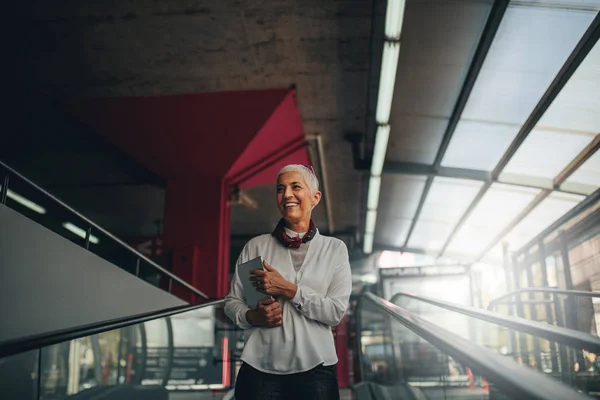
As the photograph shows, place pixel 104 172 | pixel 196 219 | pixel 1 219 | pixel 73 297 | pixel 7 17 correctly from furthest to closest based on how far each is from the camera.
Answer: pixel 104 172, pixel 196 219, pixel 7 17, pixel 73 297, pixel 1 219

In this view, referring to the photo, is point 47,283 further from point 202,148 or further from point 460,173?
point 460,173

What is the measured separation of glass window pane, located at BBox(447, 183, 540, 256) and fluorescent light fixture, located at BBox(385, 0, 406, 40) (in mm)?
5741

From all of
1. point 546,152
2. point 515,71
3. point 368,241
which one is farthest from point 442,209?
point 515,71

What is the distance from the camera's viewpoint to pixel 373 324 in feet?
22.4

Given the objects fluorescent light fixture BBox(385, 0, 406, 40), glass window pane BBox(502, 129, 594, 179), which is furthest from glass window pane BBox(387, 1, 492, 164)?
glass window pane BBox(502, 129, 594, 179)

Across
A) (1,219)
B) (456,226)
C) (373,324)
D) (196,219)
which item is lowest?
(373,324)

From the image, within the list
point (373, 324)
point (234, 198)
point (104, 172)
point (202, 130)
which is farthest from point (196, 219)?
point (373, 324)

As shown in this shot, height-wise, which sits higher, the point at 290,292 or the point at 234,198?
the point at 234,198

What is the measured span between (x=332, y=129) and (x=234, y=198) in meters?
2.00

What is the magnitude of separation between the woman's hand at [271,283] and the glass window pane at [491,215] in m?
9.10

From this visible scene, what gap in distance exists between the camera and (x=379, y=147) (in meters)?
8.00

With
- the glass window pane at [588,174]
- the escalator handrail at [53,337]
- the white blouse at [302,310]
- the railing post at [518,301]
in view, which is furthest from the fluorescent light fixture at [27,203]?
the glass window pane at [588,174]

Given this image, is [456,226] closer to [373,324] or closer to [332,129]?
[332,129]

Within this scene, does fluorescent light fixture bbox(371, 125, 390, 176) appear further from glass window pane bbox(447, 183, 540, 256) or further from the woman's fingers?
the woman's fingers
